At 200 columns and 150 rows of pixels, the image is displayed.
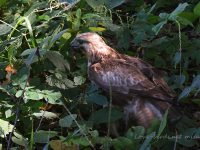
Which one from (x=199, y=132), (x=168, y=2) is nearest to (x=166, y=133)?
(x=199, y=132)

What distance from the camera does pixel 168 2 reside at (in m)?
7.07

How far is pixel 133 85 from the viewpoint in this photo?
517 centimetres

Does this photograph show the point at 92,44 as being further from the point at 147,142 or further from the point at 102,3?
the point at 147,142

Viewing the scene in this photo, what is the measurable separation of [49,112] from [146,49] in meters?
1.39

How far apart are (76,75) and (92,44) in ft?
1.09

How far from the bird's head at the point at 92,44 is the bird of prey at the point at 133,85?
0.04 meters

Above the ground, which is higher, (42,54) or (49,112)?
(42,54)

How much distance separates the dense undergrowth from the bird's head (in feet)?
0.42

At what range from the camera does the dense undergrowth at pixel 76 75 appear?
4398 millimetres

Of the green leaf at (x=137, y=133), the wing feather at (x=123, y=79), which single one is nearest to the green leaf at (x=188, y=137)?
the green leaf at (x=137, y=133)

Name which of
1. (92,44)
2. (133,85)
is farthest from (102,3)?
(133,85)

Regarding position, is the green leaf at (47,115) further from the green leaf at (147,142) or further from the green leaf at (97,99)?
the green leaf at (147,142)

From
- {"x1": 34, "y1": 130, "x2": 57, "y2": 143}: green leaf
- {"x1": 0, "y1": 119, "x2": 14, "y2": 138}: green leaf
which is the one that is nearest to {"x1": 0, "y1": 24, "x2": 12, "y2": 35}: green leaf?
{"x1": 0, "y1": 119, "x2": 14, "y2": 138}: green leaf

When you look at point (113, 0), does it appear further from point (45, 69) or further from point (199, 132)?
point (199, 132)
